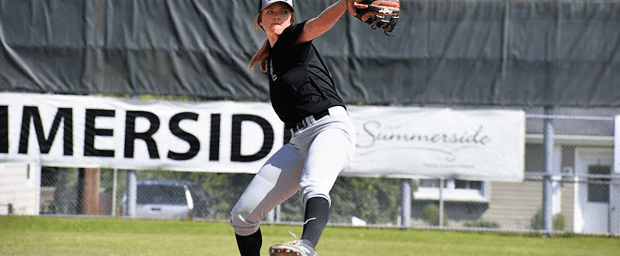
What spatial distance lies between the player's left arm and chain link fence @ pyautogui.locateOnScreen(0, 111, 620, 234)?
7.44 metres

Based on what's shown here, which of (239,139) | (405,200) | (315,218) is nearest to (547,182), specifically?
(405,200)

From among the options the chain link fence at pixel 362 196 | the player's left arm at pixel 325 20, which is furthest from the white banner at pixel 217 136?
the player's left arm at pixel 325 20

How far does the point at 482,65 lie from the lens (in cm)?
1147

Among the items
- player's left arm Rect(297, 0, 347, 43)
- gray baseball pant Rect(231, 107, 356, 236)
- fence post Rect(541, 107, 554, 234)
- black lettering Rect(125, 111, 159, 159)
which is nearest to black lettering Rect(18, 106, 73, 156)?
black lettering Rect(125, 111, 159, 159)

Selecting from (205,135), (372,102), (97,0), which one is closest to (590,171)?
(372,102)

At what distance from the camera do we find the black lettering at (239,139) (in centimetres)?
1122

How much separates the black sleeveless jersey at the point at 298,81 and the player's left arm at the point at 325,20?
0.55 ft

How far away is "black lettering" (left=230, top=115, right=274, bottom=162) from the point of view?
11.2m

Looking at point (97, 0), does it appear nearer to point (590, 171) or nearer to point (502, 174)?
point (502, 174)

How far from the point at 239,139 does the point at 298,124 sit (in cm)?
689

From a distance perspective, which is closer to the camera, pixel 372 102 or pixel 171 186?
pixel 372 102

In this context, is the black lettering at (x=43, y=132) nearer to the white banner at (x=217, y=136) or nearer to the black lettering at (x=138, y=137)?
the white banner at (x=217, y=136)

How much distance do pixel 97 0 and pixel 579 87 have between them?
6931 millimetres

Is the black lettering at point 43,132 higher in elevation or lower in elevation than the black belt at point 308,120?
lower
